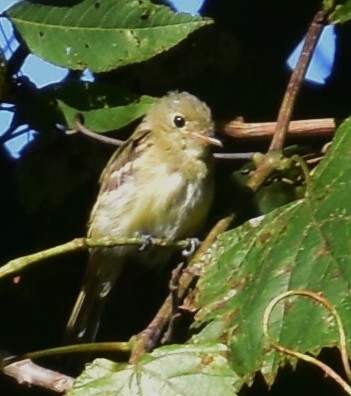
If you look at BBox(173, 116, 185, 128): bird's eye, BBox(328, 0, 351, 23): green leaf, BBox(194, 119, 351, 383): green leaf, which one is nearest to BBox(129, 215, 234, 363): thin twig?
BBox(194, 119, 351, 383): green leaf

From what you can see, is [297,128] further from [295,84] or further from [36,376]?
[36,376]

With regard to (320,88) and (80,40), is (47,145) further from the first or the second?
(320,88)

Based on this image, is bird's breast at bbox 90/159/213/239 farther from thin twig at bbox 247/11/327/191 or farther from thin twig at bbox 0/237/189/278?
thin twig at bbox 0/237/189/278

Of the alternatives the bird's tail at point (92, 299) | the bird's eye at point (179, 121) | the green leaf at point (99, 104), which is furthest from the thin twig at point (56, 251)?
the bird's eye at point (179, 121)

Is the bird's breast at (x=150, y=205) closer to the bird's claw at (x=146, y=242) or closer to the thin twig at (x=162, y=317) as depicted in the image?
the bird's claw at (x=146, y=242)

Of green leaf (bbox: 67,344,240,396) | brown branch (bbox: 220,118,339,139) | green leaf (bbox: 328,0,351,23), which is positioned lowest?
green leaf (bbox: 67,344,240,396)

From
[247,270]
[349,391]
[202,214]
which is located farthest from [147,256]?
[349,391]

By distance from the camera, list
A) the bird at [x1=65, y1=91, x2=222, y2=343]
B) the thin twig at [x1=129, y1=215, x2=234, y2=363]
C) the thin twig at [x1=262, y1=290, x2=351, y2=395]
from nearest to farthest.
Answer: the thin twig at [x1=262, y1=290, x2=351, y2=395] < the thin twig at [x1=129, y1=215, x2=234, y2=363] < the bird at [x1=65, y1=91, x2=222, y2=343]

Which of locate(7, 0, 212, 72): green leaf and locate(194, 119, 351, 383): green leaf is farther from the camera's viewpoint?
locate(7, 0, 212, 72): green leaf
